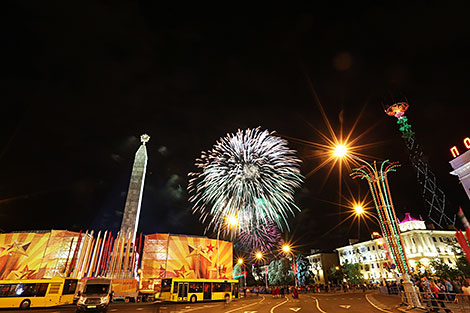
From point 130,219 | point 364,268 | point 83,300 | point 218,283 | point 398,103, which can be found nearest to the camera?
point 83,300

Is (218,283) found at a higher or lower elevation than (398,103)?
lower

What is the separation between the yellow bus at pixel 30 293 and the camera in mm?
20297

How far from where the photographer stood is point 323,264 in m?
94.2

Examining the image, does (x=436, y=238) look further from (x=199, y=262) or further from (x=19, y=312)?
(x=19, y=312)

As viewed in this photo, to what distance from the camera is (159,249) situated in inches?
1812

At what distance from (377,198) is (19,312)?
88.6 ft

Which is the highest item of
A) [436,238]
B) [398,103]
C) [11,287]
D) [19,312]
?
[398,103]

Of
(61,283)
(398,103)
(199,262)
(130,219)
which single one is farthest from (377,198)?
(130,219)

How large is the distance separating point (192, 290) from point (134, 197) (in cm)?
3552

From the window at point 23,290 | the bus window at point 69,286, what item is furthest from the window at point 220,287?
the window at point 23,290

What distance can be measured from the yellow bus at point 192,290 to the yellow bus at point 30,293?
367 inches

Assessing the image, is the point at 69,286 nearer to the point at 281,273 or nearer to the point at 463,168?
the point at 463,168

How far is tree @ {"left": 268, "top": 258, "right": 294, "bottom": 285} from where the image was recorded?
6831 centimetres

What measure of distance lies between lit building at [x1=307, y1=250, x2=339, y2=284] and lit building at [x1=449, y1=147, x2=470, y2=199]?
67.1m
